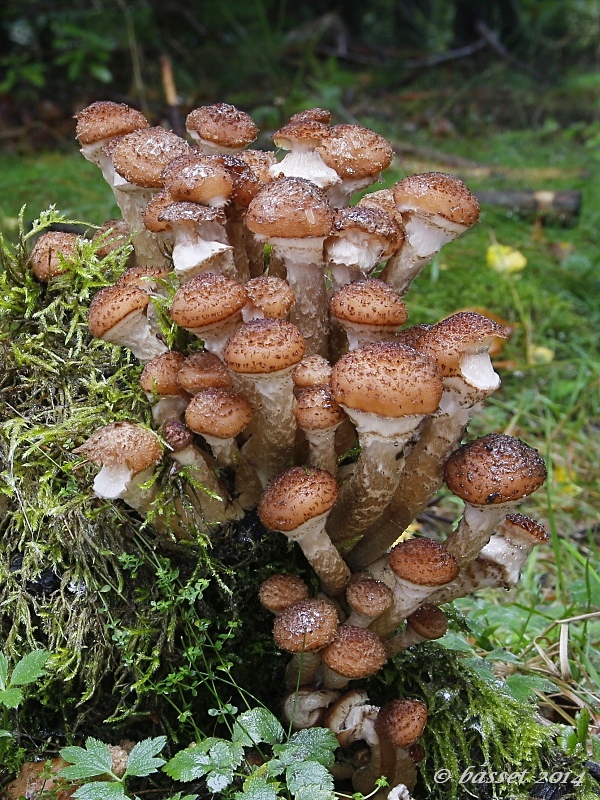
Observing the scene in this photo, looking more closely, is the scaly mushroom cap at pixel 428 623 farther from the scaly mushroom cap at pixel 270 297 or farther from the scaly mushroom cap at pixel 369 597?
the scaly mushroom cap at pixel 270 297

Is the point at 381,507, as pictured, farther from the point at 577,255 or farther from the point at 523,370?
the point at 577,255

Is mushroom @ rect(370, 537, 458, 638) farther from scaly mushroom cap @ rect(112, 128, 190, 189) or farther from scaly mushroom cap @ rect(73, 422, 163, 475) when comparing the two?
scaly mushroom cap @ rect(112, 128, 190, 189)

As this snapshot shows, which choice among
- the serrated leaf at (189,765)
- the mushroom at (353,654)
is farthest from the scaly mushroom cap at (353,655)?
the serrated leaf at (189,765)

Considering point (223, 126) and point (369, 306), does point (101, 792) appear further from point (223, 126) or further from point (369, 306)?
point (223, 126)

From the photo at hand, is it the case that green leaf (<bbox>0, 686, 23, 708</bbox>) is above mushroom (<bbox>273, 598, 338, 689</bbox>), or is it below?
above

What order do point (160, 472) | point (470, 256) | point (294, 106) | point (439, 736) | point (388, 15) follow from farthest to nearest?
point (388, 15) → point (294, 106) → point (470, 256) → point (439, 736) → point (160, 472)

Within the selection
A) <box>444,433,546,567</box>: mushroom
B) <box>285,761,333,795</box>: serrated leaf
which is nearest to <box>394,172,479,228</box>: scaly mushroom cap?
<box>444,433,546,567</box>: mushroom

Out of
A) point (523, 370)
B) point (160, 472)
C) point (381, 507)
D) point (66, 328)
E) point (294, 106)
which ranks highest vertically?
point (66, 328)

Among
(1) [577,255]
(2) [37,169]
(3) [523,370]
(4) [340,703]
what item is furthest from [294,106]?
(4) [340,703]
